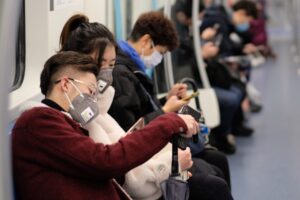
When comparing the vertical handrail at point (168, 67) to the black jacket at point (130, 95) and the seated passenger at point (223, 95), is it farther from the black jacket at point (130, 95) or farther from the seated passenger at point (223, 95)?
the black jacket at point (130, 95)

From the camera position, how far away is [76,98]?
7.32 feet

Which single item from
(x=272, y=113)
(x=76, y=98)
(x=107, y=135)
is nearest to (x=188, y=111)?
(x=107, y=135)

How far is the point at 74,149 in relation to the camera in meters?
2.02

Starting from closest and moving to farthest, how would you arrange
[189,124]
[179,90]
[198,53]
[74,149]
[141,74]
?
[74,149] → [189,124] → [141,74] → [179,90] → [198,53]

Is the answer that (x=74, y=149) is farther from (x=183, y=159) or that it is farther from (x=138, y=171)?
(x=183, y=159)

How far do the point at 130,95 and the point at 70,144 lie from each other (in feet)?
4.03

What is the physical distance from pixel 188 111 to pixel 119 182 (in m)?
0.43

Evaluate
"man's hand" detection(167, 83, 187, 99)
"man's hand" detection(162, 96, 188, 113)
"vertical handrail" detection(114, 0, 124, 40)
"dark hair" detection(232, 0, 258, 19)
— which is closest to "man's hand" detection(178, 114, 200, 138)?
"man's hand" detection(162, 96, 188, 113)

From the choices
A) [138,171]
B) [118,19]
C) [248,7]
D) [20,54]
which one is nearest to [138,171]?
[138,171]

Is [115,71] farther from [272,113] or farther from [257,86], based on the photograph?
[257,86]

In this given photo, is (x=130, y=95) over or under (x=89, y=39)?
under

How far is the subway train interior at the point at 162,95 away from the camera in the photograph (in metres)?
2.03

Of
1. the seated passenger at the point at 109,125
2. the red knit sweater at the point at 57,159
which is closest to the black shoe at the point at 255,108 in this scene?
the seated passenger at the point at 109,125

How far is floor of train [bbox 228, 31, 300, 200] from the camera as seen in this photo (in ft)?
A: 15.5
